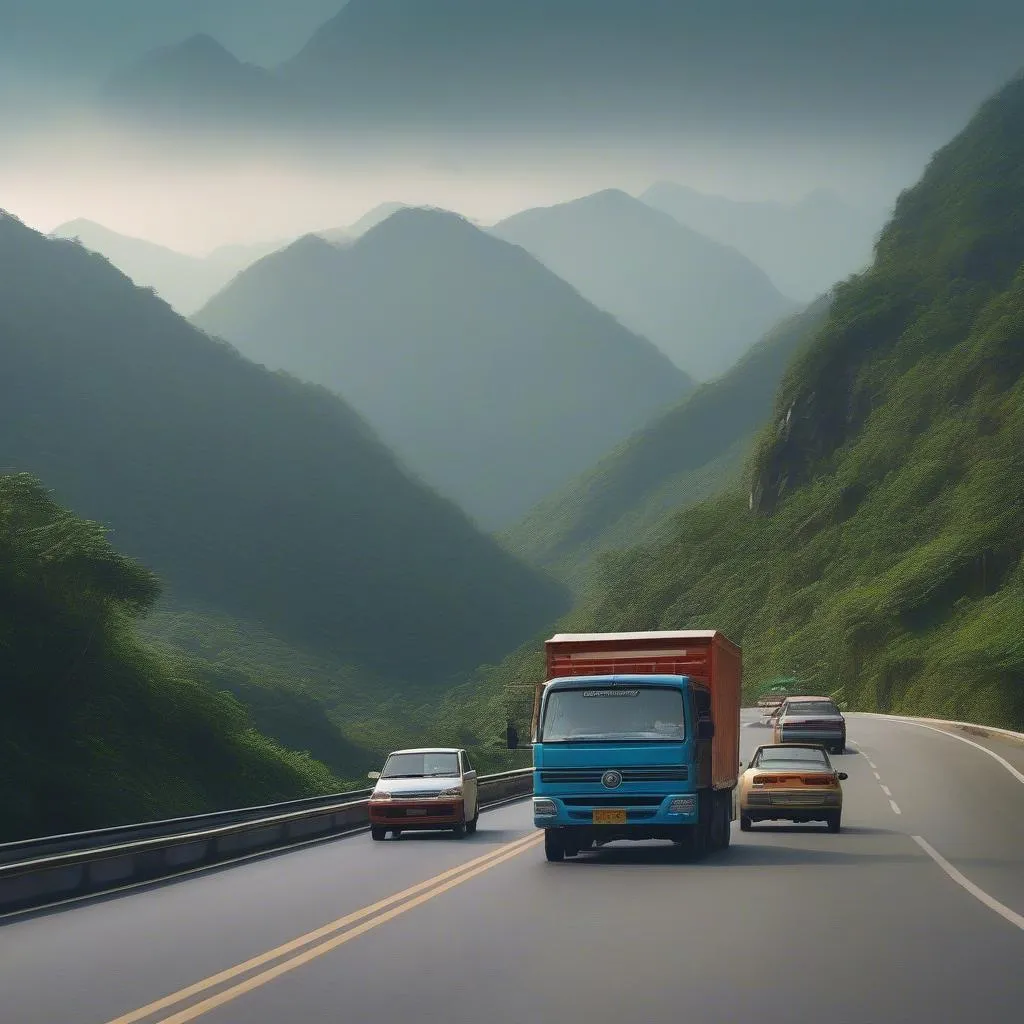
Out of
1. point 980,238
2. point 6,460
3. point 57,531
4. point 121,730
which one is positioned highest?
point 980,238

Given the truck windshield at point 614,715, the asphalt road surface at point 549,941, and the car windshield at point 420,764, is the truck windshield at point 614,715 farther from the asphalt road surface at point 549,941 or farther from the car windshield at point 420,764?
the car windshield at point 420,764

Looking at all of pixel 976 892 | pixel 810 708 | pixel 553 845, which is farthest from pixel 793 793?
pixel 810 708

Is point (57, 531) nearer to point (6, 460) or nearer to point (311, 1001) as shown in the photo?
point (311, 1001)

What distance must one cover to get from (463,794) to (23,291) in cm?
16389

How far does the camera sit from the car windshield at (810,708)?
4847 centimetres

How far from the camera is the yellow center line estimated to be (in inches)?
371

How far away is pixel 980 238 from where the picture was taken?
5148 inches

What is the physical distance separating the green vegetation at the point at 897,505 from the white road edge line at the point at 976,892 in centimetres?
5273

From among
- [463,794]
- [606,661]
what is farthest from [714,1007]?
[463,794]

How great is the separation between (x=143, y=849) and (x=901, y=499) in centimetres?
9087

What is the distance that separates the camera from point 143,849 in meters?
19.0

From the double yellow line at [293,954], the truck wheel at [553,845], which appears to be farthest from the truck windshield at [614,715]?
the double yellow line at [293,954]

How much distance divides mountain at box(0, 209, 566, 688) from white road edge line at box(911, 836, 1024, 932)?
136312mm

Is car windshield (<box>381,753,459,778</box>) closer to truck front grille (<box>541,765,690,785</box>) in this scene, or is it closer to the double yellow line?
truck front grille (<box>541,765,690,785</box>)
